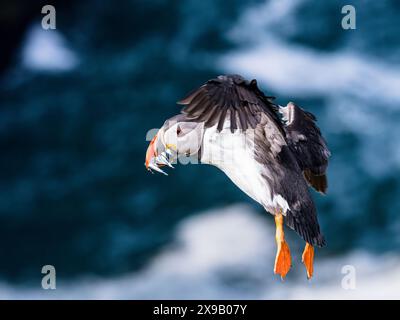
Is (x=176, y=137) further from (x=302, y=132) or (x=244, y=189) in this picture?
(x=302, y=132)

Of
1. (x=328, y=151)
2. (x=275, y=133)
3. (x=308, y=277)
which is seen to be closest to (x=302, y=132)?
(x=328, y=151)

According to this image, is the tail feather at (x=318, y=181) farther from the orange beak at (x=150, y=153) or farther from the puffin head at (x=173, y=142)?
the orange beak at (x=150, y=153)

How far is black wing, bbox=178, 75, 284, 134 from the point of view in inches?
Answer: 187

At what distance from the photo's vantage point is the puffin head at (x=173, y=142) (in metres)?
5.30

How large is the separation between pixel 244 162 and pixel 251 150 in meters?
0.09

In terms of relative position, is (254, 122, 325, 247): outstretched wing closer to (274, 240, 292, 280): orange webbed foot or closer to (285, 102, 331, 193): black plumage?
(274, 240, 292, 280): orange webbed foot

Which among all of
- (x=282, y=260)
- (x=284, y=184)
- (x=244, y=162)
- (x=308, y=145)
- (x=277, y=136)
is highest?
(x=308, y=145)

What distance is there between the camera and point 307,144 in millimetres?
5832

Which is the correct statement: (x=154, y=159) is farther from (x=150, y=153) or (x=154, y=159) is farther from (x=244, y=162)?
(x=244, y=162)

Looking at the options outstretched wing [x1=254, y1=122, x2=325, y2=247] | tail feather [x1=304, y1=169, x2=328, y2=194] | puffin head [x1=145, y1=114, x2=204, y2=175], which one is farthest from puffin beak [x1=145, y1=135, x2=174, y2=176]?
tail feather [x1=304, y1=169, x2=328, y2=194]

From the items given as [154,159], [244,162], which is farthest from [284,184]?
[154,159]

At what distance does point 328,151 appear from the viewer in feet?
19.4

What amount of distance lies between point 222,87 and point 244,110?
21 centimetres

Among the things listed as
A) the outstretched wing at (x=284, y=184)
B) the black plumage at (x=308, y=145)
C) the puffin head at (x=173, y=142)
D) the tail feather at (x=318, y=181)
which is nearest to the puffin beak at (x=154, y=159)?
the puffin head at (x=173, y=142)
